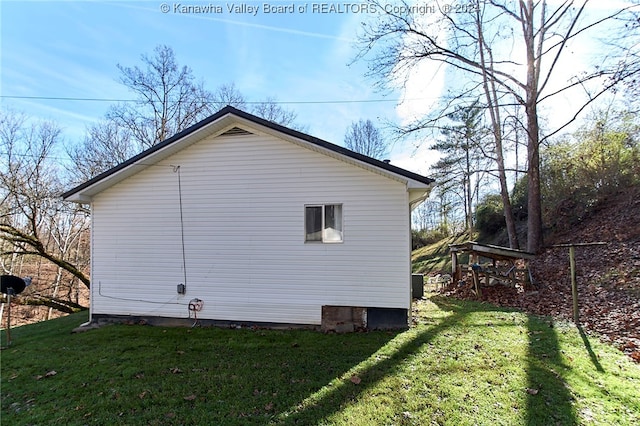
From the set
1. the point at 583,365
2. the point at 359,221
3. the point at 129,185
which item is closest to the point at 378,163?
the point at 359,221

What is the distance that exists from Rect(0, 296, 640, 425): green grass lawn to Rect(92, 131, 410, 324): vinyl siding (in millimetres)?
832

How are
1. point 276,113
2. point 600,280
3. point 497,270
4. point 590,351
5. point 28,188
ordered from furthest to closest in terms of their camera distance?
point 276,113 < point 28,188 < point 497,270 < point 600,280 < point 590,351

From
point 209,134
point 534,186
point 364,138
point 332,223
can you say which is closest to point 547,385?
point 332,223

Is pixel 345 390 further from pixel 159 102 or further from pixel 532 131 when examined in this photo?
pixel 159 102

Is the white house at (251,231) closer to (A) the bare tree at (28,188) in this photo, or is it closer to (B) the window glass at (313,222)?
(B) the window glass at (313,222)

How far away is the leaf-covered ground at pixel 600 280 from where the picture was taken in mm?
6218

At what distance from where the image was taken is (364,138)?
2772 cm

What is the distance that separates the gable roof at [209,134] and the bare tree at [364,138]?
2067 cm

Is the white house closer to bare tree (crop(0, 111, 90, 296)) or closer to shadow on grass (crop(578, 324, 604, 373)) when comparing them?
shadow on grass (crop(578, 324, 604, 373))

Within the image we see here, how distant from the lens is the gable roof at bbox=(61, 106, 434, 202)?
21.8 feet

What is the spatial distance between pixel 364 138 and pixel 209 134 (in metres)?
21.6

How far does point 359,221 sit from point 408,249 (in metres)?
1.23

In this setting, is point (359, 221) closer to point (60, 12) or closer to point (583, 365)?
point (583, 365)

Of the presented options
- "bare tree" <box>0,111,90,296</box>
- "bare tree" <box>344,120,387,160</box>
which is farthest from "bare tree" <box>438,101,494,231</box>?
"bare tree" <box>0,111,90,296</box>
